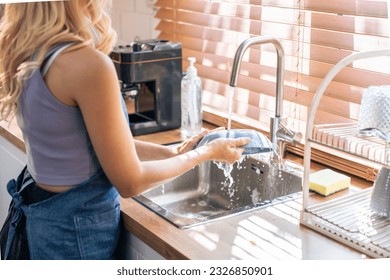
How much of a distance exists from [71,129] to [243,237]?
376 mm

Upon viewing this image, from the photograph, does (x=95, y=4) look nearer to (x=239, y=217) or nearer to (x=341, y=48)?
(x=239, y=217)

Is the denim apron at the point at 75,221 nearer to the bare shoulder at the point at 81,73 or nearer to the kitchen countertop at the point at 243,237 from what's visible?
the kitchen countertop at the point at 243,237

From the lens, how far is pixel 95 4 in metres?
1.15

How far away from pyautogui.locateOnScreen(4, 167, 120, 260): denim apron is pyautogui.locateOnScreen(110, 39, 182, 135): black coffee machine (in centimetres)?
57

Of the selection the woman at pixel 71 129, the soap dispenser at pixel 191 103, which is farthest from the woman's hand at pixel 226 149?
the soap dispenser at pixel 191 103

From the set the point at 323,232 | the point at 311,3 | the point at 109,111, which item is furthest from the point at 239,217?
the point at 311,3

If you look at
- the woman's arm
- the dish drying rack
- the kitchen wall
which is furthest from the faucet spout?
the kitchen wall

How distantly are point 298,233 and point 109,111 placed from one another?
1.39 feet

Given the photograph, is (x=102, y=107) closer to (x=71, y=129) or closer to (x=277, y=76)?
(x=71, y=129)

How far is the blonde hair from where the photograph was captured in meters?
1.11

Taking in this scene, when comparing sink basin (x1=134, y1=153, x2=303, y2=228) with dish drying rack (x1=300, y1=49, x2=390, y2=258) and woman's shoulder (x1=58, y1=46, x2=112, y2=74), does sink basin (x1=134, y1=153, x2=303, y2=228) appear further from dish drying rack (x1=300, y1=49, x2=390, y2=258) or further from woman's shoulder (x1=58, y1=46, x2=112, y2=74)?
woman's shoulder (x1=58, y1=46, x2=112, y2=74)

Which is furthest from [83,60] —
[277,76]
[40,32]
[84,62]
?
[277,76]

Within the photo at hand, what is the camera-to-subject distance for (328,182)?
4.50 feet
